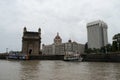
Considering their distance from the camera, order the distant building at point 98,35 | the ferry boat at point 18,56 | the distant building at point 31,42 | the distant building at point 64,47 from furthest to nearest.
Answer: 1. the distant building at point 64,47
2. the distant building at point 98,35
3. the distant building at point 31,42
4. the ferry boat at point 18,56

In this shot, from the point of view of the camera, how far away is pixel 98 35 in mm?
137875

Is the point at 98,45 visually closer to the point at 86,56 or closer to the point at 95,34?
the point at 95,34

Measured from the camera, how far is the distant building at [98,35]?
446 ft

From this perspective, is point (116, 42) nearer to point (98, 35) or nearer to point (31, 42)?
point (31, 42)

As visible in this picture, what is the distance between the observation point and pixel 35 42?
3706 inches

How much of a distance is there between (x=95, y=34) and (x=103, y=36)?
5472 millimetres

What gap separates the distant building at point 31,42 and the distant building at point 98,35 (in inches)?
2071

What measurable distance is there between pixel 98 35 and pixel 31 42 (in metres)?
58.3

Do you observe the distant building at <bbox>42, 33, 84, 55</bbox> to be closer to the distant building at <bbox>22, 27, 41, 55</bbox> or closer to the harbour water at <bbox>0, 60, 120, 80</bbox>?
the distant building at <bbox>22, 27, 41, 55</bbox>

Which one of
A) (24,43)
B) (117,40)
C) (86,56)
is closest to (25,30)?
(24,43)

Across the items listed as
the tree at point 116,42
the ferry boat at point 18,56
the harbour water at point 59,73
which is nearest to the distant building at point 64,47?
the ferry boat at point 18,56

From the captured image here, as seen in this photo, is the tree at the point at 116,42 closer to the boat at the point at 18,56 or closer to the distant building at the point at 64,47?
the boat at the point at 18,56

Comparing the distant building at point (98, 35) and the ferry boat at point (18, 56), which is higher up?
the distant building at point (98, 35)

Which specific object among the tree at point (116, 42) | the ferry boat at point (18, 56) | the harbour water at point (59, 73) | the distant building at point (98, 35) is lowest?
the harbour water at point (59, 73)
